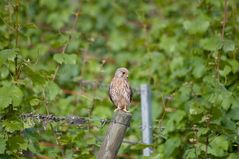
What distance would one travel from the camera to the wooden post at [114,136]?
495 cm

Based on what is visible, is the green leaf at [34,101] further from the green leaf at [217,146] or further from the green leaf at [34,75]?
the green leaf at [217,146]

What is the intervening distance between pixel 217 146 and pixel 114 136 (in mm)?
1442

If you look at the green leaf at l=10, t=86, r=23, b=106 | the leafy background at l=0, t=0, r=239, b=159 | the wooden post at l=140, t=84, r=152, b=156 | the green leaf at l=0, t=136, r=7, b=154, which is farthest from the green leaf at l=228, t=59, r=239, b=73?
the green leaf at l=0, t=136, r=7, b=154

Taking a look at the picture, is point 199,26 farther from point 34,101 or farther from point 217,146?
point 34,101

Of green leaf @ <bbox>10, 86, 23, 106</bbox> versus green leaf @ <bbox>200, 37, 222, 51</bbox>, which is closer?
green leaf @ <bbox>10, 86, 23, 106</bbox>

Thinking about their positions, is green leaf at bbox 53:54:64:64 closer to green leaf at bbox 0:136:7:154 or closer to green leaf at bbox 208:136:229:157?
green leaf at bbox 0:136:7:154

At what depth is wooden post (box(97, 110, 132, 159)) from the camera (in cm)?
495

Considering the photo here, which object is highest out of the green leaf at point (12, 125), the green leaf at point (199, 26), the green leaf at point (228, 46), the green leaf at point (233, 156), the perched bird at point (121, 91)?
the green leaf at point (199, 26)

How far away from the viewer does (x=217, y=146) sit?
6.11m

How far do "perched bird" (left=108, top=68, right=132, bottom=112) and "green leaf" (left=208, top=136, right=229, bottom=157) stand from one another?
85cm

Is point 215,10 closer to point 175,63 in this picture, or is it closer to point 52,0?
point 175,63

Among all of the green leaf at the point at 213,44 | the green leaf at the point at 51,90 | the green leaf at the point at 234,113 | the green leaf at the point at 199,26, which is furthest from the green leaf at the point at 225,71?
the green leaf at the point at 51,90

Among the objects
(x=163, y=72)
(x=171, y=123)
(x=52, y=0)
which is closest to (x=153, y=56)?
(x=163, y=72)

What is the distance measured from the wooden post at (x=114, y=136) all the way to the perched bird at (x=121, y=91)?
0.74 meters
